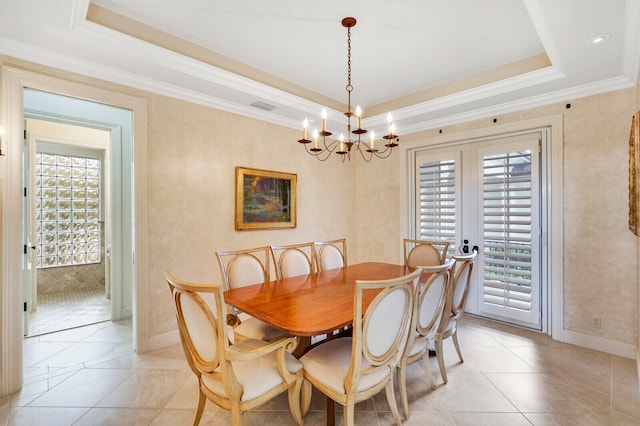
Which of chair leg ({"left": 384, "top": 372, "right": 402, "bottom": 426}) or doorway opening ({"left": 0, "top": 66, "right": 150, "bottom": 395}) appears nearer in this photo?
chair leg ({"left": 384, "top": 372, "right": 402, "bottom": 426})

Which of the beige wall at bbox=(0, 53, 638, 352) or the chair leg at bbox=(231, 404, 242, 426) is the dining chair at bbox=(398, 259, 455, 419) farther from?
the beige wall at bbox=(0, 53, 638, 352)

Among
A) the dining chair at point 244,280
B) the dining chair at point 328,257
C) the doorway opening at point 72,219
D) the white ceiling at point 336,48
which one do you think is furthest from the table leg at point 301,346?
the doorway opening at point 72,219

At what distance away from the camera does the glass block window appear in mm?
4762

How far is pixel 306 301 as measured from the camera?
202cm

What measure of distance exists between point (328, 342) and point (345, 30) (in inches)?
95.8

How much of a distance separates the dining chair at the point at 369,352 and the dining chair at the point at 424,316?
0.15 meters

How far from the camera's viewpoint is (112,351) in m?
2.84

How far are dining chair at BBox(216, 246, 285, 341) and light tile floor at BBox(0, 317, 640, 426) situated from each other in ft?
1.54

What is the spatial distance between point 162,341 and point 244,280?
118cm

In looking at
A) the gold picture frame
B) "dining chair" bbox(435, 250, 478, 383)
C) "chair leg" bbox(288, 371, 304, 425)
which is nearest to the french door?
the gold picture frame

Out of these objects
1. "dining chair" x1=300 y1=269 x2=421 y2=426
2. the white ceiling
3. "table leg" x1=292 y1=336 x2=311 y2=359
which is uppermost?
the white ceiling

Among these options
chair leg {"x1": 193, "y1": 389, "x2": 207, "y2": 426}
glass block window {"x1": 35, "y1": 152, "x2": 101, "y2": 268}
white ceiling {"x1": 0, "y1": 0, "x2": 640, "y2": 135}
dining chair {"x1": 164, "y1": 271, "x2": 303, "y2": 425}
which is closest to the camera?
dining chair {"x1": 164, "y1": 271, "x2": 303, "y2": 425}

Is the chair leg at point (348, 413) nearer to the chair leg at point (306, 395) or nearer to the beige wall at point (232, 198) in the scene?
the chair leg at point (306, 395)

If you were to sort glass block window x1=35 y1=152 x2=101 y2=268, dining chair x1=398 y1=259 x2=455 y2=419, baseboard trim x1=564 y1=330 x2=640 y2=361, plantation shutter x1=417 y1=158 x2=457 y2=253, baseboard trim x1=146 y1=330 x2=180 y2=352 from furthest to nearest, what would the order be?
glass block window x1=35 y1=152 x2=101 y2=268 < plantation shutter x1=417 y1=158 x2=457 y2=253 < baseboard trim x1=146 y1=330 x2=180 y2=352 < baseboard trim x1=564 y1=330 x2=640 y2=361 < dining chair x1=398 y1=259 x2=455 y2=419
